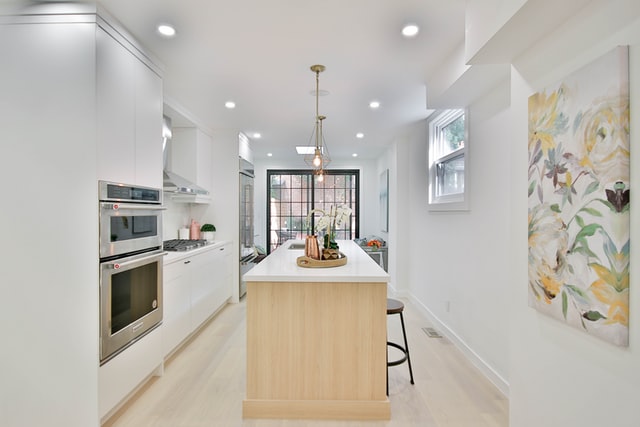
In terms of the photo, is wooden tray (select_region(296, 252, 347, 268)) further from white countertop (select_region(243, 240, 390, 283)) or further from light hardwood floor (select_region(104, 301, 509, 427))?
light hardwood floor (select_region(104, 301, 509, 427))

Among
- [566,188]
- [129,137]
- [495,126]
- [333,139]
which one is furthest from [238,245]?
[566,188]

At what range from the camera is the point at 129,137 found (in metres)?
2.17

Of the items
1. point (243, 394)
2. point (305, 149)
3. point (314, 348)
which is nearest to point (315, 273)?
point (314, 348)

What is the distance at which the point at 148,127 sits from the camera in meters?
2.39

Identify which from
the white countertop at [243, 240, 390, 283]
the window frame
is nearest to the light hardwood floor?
the white countertop at [243, 240, 390, 283]

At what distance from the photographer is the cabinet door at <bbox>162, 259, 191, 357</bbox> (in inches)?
111

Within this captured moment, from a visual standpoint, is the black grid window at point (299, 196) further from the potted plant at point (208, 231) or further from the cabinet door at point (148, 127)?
the cabinet door at point (148, 127)

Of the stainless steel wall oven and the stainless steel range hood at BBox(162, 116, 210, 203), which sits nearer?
the stainless steel wall oven

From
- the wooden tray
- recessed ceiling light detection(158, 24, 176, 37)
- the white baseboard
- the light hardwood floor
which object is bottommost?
the light hardwood floor

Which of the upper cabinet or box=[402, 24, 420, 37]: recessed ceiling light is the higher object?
box=[402, 24, 420, 37]: recessed ceiling light

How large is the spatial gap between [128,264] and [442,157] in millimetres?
3410

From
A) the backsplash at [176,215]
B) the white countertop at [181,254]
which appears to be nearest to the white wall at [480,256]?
the white countertop at [181,254]

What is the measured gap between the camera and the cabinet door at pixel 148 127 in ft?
7.45

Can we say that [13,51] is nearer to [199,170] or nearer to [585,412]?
[199,170]
